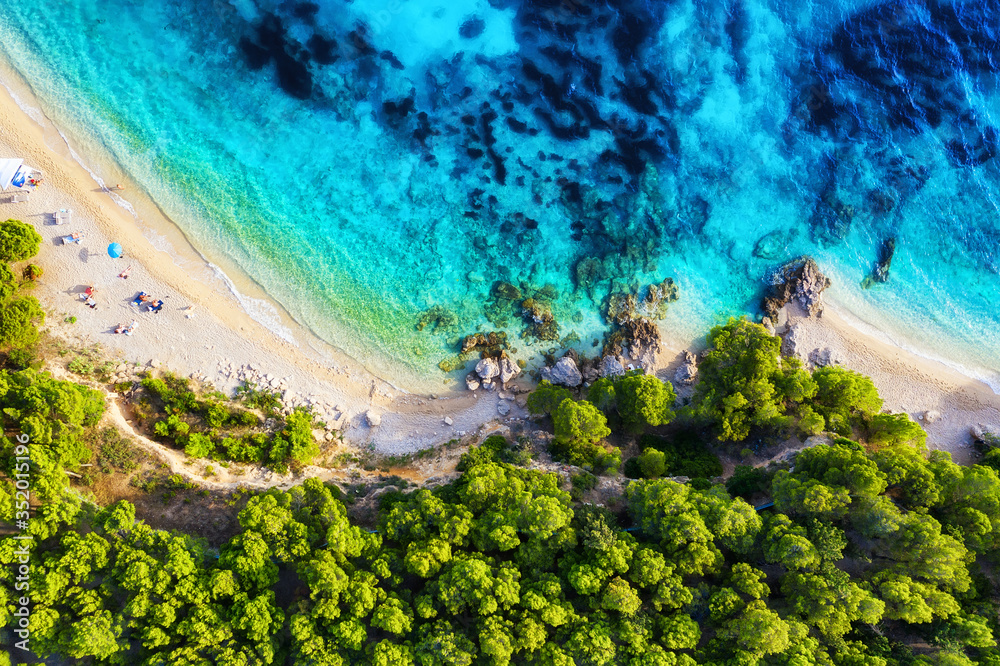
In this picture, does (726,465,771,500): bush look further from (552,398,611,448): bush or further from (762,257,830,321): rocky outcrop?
(762,257,830,321): rocky outcrop

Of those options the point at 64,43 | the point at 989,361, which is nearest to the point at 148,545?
the point at 64,43

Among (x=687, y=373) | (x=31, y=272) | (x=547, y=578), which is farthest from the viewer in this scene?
(x=687, y=373)

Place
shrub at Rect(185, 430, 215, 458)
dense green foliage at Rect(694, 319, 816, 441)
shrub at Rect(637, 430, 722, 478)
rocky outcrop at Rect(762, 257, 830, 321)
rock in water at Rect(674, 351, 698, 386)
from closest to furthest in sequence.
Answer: shrub at Rect(185, 430, 215, 458) → dense green foliage at Rect(694, 319, 816, 441) → shrub at Rect(637, 430, 722, 478) → rock in water at Rect(674, 351, 698, 386) → rocky outcrop at Rect(762, 257, 830, 321)

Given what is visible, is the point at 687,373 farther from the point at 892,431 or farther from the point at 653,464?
the point at 892,431

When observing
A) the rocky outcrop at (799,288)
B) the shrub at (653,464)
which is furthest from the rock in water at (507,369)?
the rocky outcrop at (799,288)

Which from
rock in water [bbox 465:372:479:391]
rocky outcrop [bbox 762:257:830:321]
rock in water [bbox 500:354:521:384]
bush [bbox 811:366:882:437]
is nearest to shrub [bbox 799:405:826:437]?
bush [bbox 811:366:882:437]

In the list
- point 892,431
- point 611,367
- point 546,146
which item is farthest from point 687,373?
point 546,146

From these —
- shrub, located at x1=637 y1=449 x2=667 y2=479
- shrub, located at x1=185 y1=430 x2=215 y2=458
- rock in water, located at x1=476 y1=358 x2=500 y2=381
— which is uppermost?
rock in water, located at x1=476 y1=358 x2=500 y2=381
